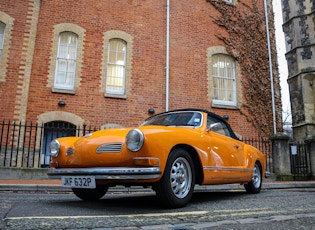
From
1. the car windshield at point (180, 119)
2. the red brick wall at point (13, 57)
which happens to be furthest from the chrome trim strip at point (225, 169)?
the red brick wall at point (13, 57)

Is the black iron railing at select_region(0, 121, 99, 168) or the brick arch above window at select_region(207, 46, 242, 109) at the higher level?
the brick arch above window at select_region(207, 46, 242, 109)

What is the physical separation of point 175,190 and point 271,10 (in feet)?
49.3

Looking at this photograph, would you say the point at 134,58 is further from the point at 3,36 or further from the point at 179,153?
the point at 179,153

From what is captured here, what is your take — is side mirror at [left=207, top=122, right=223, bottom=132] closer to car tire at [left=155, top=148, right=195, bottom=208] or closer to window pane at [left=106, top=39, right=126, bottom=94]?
car tire at [left=155, top=148, right=195, bottom=208]

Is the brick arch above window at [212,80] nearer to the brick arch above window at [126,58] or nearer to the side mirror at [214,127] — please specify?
the brick arch above window at [126,58]

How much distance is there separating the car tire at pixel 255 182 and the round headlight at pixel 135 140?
12.0 ft

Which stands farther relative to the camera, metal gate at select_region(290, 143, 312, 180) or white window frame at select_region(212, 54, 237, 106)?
white window frame at select_region(212, 54, 237, 106)

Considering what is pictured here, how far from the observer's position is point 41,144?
10.1 metres

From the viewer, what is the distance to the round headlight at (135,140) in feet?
12.0

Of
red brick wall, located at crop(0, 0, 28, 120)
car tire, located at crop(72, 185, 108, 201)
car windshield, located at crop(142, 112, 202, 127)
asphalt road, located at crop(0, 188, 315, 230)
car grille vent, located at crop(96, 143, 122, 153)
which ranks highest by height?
red brick wall, located at crop(0, 0, 28, 120)

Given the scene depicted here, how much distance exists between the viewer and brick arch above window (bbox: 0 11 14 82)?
10734mm

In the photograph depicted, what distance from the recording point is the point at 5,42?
11.0m

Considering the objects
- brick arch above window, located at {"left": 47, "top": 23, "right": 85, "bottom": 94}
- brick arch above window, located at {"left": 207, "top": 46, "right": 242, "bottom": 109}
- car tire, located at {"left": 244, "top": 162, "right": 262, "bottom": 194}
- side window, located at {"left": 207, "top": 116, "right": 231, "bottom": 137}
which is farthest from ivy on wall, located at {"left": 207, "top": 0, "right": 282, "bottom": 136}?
side window, located at {"left": 207, "top": 116, "right": 231, "bottom": 137}

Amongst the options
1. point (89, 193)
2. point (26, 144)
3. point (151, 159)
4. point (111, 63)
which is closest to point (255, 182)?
point (89, 193)
